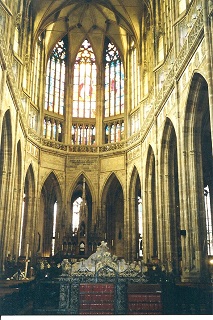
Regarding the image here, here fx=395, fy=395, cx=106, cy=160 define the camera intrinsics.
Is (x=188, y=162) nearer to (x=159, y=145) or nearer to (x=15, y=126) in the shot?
(x=159, y=145)

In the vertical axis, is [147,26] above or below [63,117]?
above

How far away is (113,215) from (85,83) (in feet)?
46.0

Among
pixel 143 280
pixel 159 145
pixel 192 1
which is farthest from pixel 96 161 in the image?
pixel 143 280

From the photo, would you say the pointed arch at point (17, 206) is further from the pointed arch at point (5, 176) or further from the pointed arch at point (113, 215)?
the pointed arch at point (113, 215)

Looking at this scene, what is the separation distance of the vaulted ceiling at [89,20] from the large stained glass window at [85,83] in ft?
3.99

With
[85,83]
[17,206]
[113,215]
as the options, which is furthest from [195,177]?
[85,83]

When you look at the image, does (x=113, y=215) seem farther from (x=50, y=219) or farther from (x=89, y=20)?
(x=89, y=20)

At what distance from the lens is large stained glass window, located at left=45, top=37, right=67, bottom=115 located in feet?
129

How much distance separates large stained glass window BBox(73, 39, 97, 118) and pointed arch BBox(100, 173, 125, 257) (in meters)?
7.59

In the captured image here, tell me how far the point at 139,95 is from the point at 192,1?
14.9 m

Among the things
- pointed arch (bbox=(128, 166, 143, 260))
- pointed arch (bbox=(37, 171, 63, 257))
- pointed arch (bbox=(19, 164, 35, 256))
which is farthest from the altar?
pointed arch (bbox=(37, 171, 63, 257))

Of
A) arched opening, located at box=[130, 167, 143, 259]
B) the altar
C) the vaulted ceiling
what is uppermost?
the vaulted ceiling

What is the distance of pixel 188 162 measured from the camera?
68.9 ft

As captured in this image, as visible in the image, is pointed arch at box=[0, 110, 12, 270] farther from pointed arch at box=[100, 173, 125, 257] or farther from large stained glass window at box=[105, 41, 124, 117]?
large stained glass window at box=[105, 41, 124, 117]
